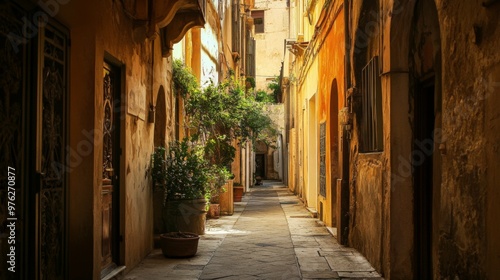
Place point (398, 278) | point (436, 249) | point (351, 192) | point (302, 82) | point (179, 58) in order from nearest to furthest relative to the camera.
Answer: point (436, 249) < point (398, 278) < point (351, 192) < point (179, 58) < point (302, 82)

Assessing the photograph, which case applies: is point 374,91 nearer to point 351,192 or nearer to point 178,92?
point 351,192

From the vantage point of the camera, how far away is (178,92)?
11.1 meters

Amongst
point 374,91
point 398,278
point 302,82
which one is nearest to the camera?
point 398,278

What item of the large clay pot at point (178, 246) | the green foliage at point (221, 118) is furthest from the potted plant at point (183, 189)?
the green foliage at point (221, 118)

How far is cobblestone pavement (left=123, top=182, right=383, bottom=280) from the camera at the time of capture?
671 centimetres

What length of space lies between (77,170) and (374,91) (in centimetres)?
407

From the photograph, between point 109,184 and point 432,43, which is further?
point 109,184

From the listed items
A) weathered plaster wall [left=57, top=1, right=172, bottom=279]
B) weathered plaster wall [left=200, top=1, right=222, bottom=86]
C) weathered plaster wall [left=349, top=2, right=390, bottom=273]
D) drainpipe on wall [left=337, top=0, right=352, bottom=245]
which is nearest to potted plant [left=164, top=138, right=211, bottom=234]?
weathered plaster wall [left=57, top=1, right=172, bottom=279]

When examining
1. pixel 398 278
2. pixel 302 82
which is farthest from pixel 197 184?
pixel 302 82

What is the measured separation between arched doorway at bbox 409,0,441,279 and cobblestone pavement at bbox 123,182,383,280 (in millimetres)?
797

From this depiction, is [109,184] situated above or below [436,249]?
above

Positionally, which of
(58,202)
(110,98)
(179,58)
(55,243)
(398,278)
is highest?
(179,58)

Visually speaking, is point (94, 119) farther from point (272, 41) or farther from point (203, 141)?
point (272, 41)

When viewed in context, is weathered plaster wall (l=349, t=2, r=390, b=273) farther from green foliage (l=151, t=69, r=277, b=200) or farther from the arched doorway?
green foliage (l=151, t=69, r=277, b=200)
